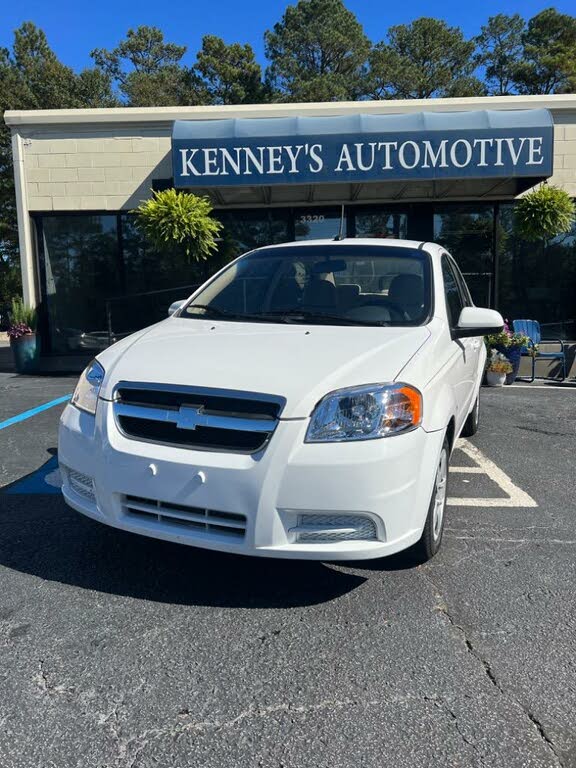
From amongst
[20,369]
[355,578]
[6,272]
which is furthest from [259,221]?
[6,272]

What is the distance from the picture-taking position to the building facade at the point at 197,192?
11.2m

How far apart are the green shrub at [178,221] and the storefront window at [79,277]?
2.28 metres

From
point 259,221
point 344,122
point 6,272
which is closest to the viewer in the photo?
point 344,122

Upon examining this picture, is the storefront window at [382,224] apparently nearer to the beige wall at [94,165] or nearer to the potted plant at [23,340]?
the beige wall at [94,165]

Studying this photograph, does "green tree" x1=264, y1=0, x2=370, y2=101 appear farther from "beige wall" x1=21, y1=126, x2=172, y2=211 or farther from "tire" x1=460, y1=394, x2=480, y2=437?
"tire" x1=460, y1=394, x2=480, y2=437

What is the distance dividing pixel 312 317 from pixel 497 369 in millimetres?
6362

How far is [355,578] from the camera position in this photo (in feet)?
10.2

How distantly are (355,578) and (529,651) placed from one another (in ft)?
2.89

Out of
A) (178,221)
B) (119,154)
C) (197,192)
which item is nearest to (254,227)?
(197,192)

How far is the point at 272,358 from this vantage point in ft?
9.63

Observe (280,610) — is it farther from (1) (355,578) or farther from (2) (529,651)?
(2) (529,651)

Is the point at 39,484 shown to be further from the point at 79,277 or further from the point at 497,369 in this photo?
the point at 79,277

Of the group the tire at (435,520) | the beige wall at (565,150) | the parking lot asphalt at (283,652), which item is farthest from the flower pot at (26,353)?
the beige wall at (565,150)

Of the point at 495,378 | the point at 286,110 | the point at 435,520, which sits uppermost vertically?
the point at 286,110
